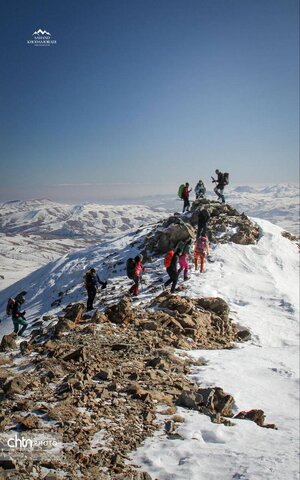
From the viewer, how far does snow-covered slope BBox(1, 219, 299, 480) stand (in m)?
6.91

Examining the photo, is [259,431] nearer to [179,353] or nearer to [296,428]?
[296,428]

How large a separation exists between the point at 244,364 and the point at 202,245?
11.7m

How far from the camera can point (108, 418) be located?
7789mm

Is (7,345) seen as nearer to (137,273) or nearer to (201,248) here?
(137,273)

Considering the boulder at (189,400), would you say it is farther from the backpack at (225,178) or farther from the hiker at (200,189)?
→ the hiker at (200,189)

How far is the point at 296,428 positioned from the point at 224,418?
215 centimetres

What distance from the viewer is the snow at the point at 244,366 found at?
6895 millimetres

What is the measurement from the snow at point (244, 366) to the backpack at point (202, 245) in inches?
69.6

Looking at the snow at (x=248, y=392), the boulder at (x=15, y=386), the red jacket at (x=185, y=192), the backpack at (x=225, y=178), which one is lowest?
the snow at (x=248, y=392)

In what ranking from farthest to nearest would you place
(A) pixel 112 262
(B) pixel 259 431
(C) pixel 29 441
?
(A) pixel 112 262 < (B) pixel 259 431 < (C) pixel 29 441

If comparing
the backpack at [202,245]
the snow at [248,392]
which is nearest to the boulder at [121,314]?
the snow at [248,392]

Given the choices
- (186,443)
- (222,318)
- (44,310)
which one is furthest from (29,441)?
(44,310)

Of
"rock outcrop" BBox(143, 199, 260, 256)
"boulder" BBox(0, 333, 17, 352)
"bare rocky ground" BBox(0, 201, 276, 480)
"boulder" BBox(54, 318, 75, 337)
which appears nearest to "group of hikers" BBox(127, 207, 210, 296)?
"bare rocky ground" BBox(0, 201, 276, 480)

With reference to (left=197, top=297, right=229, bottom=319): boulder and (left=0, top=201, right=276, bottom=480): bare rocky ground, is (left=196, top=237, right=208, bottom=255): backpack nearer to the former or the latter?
(left=197, top=297, right=229, bottom=319): boulder
